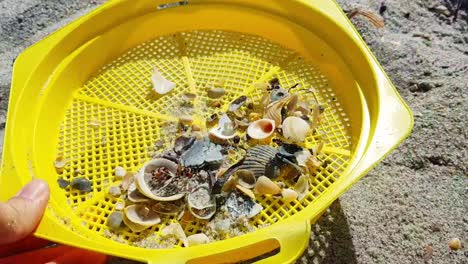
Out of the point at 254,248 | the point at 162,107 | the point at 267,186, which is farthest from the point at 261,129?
the point at 254,248

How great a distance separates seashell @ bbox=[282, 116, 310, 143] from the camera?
4.30 feet

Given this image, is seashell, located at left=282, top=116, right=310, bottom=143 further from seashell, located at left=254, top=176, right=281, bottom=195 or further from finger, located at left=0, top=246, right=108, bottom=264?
finger, located at left=0, top=246, right=108, bottom=264

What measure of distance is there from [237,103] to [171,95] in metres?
0.19

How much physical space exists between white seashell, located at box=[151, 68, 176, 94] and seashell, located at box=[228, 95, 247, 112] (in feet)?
0.61

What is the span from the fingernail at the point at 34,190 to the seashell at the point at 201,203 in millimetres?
313

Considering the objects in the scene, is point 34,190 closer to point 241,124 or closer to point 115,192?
point 115,192

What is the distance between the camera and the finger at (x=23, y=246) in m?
1.09

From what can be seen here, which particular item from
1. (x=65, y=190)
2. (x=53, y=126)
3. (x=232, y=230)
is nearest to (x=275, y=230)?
(x=232, y=230)

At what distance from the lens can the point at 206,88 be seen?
4.89 ft

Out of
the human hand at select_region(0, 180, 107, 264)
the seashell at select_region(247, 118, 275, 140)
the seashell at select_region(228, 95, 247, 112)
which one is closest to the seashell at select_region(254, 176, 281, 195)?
the seashell at select_region(247, 118, 275, 140)

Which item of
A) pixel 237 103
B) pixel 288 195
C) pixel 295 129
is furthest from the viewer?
pixel 237 103

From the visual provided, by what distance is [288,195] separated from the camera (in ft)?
3.95

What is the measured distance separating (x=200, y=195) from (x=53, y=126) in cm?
45

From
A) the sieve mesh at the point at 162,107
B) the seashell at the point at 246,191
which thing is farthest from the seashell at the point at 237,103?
the seashell at the point at 246,191
